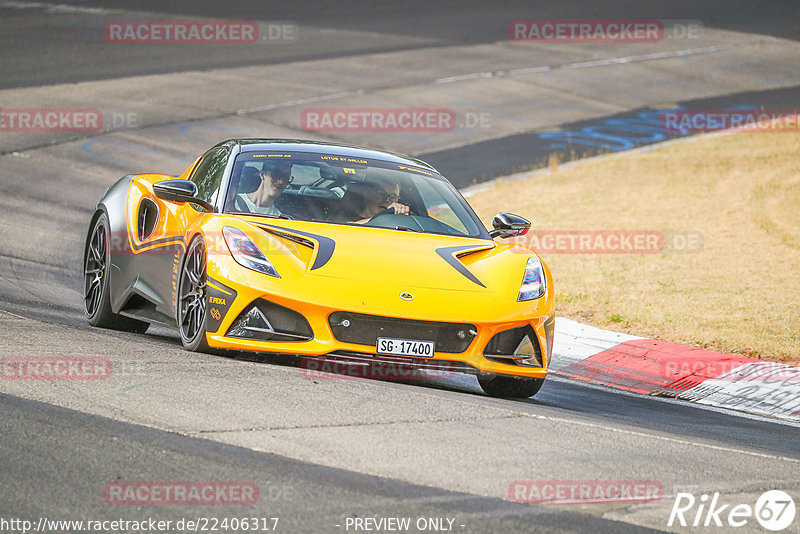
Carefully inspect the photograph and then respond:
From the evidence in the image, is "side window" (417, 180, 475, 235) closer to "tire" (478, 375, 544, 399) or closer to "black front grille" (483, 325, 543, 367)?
"tire" (478, 375, 544, 399)

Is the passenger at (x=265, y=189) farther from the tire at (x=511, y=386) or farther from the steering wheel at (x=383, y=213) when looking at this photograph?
the tire at (x=511, y=386)

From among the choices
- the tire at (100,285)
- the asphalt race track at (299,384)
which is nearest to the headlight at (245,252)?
the asphalt race track at (299,384)

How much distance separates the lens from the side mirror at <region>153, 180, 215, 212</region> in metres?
7.93

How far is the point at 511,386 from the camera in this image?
778 cm

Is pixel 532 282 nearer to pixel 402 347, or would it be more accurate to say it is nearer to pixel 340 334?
pixel 402 347

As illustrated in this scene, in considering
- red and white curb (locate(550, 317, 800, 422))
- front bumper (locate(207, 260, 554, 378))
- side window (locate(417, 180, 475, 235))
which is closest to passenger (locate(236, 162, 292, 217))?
front bumper (locate(207, 260, 554, 378))

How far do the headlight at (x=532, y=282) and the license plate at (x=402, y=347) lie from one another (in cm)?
76

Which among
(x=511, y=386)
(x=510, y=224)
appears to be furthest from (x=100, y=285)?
(x=511, y=386)

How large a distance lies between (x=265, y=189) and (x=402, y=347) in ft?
5.75

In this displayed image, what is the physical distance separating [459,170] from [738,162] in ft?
16.4

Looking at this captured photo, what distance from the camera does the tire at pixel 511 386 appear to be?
25.2 ft

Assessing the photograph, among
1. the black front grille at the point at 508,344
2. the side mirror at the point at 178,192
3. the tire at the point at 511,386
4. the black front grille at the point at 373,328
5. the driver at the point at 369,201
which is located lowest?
the tire at the point at 511,386

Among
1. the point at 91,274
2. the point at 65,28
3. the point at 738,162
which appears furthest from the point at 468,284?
the point at 65,28

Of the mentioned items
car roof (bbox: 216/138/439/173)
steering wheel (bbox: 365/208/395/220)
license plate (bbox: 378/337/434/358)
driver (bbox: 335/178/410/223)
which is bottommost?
license plate (bbox: 378/337/434/358)
